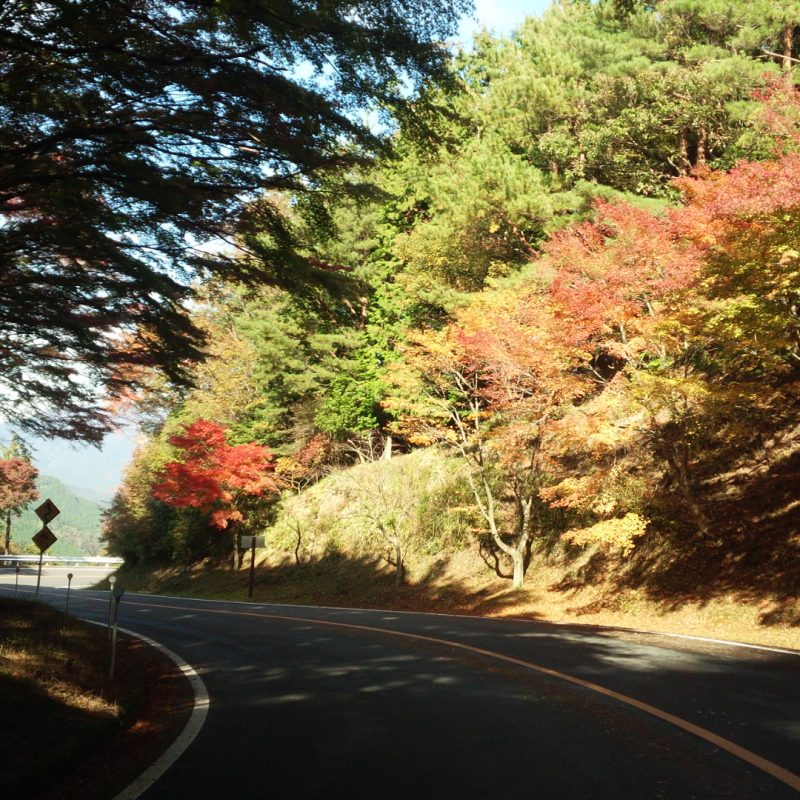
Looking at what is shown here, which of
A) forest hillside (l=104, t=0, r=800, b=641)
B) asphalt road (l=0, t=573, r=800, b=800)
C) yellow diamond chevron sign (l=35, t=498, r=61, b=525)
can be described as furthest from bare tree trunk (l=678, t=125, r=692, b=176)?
yellow diamond chevron sign (l=35, t=498, r=61, b=525)

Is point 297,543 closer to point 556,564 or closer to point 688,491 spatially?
point 556,564

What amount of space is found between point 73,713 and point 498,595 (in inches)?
566

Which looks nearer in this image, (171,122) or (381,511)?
(171,122)

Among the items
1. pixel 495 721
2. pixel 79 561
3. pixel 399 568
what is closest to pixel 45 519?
pixel 399 568

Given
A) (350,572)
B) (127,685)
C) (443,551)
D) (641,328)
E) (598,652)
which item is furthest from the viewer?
(350,572)

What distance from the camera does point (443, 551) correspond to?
2373 cm

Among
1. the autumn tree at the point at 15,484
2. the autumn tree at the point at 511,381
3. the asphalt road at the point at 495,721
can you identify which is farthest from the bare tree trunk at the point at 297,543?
the autumn tree at the point at 15,484

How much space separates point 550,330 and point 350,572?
1387 centimetres

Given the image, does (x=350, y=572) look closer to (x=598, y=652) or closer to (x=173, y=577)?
(x=173, y=577)

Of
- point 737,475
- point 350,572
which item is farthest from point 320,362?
point 737,475

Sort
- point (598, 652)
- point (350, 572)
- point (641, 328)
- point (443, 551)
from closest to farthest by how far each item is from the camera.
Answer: point (598, 652) → point (641, 328) → point (443, 551) → point (350, 572)

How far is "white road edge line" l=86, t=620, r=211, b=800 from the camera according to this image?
15.1 feet

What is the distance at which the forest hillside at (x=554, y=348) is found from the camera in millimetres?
12648

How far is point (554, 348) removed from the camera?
666 inches
